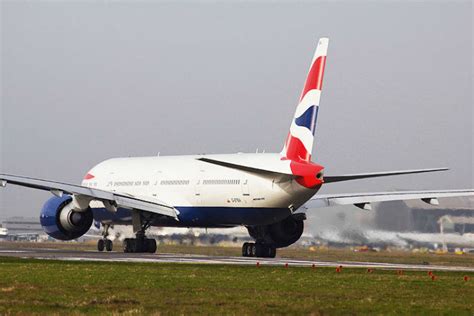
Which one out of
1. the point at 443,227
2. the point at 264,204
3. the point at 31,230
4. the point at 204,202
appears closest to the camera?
the point at 264,204

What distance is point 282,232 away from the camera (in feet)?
170

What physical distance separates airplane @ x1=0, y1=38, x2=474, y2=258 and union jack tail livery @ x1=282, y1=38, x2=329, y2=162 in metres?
0.04

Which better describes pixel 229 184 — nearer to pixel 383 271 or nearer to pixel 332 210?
pixel 332 210

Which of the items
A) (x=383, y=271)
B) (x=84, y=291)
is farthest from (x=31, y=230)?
(x=84, y=291)

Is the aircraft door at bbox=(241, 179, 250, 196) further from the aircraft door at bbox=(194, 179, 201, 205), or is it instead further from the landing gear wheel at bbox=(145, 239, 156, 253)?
the landing gear wheel at bbox=(145, 239, 156, 253)

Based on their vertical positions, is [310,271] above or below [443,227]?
below

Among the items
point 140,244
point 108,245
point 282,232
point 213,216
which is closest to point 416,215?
point 282,232

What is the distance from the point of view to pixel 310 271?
117 feet

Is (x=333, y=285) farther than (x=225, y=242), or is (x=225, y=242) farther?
(x=225, y=242)

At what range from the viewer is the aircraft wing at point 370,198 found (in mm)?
49281

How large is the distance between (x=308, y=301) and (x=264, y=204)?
878 inches

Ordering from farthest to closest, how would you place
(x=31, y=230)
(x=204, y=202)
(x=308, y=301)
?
(x=31, y=230), (x=204, y=202), (x=308, y=301)

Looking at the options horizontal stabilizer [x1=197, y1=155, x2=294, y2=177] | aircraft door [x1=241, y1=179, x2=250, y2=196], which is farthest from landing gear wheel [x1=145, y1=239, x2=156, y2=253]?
horizontal stabilizer [x1=197, y1=155, x2=294, y2=177]

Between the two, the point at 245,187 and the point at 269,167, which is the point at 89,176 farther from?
the point at 269,167
